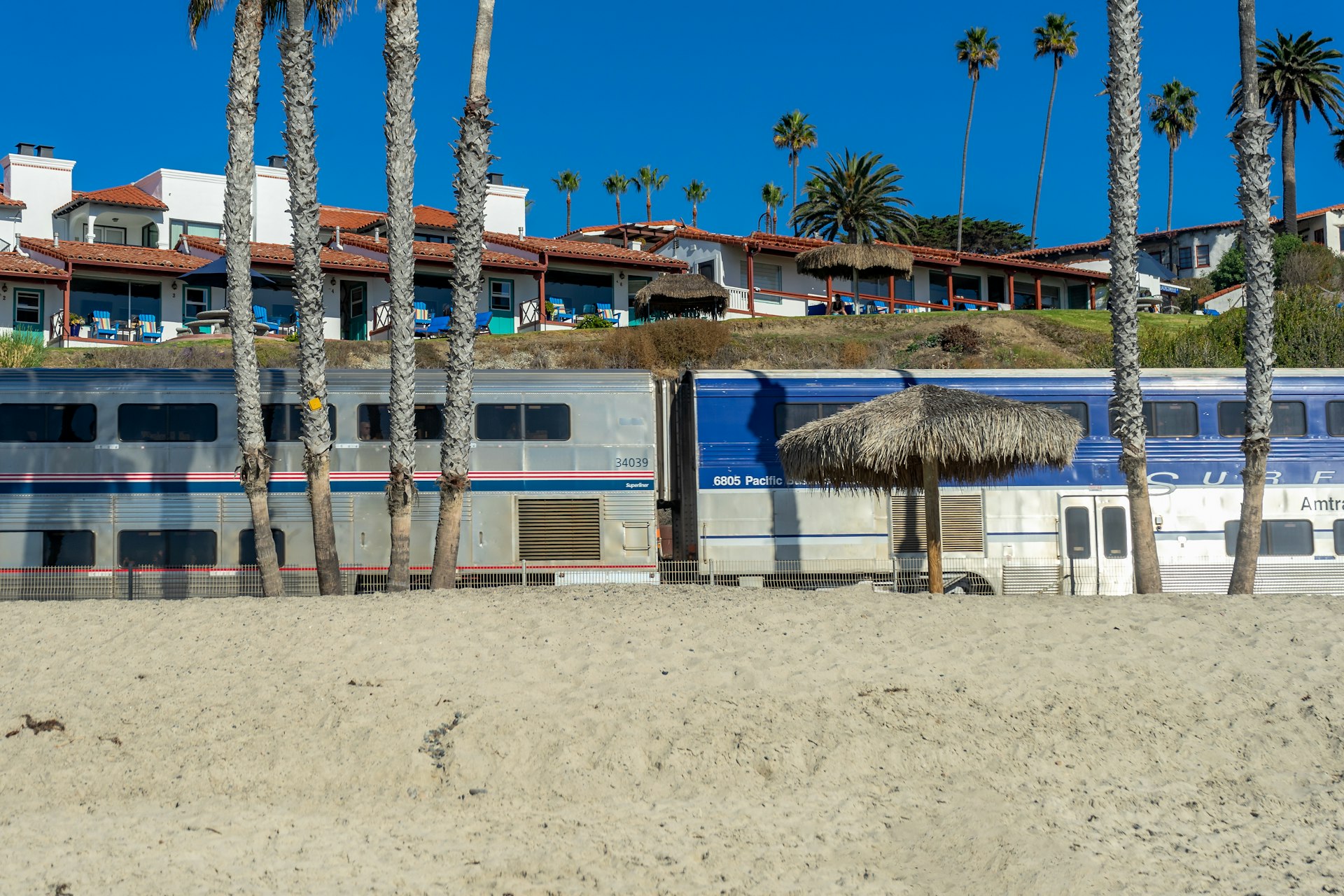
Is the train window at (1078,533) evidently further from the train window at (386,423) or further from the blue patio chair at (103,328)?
the blue patio chair at (103,328)

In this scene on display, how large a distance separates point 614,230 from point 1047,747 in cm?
5354

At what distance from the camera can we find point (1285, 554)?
19531 millimetres

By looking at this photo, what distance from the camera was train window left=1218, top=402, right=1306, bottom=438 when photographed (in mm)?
19734

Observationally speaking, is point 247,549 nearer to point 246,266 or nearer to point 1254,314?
point 246,266

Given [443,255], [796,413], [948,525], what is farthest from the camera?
[443,255]

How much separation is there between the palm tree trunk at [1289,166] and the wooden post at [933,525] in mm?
52553

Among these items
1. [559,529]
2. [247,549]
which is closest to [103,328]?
[247,549]

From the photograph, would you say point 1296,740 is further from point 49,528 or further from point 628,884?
point 49,528

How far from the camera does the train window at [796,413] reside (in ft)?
63.5

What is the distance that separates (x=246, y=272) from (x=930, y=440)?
8736mm

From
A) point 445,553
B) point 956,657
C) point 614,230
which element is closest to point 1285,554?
point 956,657

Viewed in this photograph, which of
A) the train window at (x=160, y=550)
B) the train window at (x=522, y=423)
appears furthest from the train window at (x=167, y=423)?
the train window at (x=522, y=423)

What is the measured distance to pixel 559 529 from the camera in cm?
1911

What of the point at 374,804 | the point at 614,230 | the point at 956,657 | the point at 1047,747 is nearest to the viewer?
the point at 374,804
